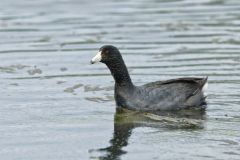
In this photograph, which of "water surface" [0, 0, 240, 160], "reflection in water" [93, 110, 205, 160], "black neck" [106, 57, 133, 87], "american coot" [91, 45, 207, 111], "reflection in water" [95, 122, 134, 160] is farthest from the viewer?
"black neck" [106, 57, 133, 87]

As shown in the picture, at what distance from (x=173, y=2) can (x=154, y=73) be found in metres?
8.95

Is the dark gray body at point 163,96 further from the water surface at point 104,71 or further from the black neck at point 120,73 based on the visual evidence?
the water surface at point 104,71

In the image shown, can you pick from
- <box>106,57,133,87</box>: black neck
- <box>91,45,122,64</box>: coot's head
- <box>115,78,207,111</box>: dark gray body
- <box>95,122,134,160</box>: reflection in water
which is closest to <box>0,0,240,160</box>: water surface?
<box>95,122,134,160</box>: reflection in water

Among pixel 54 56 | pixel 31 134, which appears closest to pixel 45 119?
pixel 31 134

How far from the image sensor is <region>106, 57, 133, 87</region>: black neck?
1525cm

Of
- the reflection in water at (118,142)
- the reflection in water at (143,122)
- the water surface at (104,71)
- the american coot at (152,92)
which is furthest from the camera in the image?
the american coot at (152,92)

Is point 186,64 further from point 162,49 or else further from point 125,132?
point 125,132

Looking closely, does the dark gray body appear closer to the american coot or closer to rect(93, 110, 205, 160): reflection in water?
the american coot

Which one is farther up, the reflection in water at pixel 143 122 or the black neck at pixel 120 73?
the black neck at pixel 120 73

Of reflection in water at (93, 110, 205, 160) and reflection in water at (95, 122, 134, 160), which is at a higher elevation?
reflection in water at (93, 110, 205, 160)

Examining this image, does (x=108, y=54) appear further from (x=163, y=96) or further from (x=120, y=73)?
(x=163, y=96)

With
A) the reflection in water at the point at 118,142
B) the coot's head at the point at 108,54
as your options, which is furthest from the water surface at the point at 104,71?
the coot's head at the point at 108,54

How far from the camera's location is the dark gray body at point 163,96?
15055 millimetres

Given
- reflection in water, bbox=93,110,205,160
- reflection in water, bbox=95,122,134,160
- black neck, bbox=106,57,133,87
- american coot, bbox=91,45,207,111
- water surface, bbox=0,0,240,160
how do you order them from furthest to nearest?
black neck, bbox=106,57,133,87
american coot, bbox=91,45,207,111
reflection in water, bbox=93,110,205,160
water surface, bbox=0,0,240,160
reflection in water, bbox=95,122,134,160
